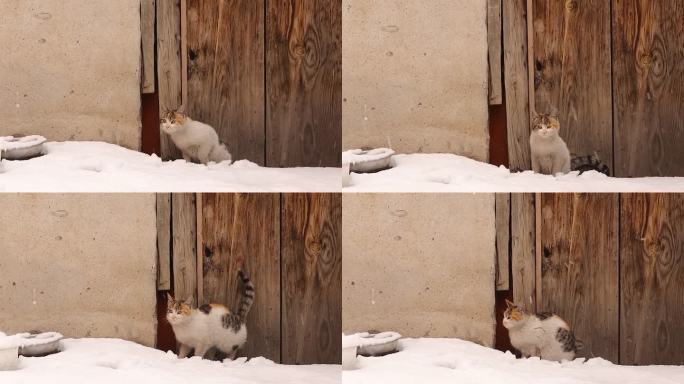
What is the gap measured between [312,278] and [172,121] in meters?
0.55

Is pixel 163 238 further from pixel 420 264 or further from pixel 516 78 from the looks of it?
pixel 516 78

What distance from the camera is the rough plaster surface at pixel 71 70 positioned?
1782mm

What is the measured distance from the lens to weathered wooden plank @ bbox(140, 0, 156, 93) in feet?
5.91

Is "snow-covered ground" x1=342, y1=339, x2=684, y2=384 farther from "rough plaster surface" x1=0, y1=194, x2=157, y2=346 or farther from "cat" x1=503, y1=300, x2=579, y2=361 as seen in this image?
"rough plaster surface" x1=0, y1=194, x2=157, y2=346

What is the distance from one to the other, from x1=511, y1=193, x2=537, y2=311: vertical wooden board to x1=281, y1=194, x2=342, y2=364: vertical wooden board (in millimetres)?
A: 466

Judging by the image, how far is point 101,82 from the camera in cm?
180

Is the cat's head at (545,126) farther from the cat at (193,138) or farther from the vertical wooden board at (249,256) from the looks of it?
the cat at (193,138)

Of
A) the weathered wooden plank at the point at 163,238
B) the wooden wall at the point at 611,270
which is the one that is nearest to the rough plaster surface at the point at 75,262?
the weathered wooden plank at the point at 163,238

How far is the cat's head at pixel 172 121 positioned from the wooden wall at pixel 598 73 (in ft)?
2.78

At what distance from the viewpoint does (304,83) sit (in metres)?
1.80

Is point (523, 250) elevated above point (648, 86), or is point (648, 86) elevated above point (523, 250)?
point (648, 86)

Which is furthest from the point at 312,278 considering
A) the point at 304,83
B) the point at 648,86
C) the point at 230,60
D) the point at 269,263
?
the point at 648,86

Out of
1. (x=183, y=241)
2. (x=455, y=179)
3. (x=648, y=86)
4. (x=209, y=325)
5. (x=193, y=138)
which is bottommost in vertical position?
(x=209, y=325)

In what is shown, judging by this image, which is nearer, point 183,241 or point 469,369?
point 469,369
